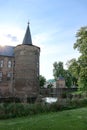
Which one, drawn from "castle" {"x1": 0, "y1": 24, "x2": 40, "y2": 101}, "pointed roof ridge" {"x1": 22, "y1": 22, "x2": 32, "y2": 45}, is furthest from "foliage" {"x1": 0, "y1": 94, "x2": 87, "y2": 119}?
"pointed roof ridge" {"x1": 22, "y1": 22, "x2": 32, "y2": 45}

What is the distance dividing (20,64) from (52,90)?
19.1 meters

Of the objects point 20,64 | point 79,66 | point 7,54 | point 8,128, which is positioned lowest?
point 8,128

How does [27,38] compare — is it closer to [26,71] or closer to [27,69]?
[27,69]

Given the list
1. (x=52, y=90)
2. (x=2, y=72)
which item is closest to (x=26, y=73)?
(x=2, y=72)

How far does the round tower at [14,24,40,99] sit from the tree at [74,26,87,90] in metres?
19.9

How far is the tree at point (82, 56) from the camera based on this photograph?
70.9ft

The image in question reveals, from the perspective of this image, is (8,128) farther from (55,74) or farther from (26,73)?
(55,74)

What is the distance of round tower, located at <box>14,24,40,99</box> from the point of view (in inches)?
1615

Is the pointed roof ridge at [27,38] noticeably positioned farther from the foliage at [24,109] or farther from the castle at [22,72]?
the foliage at [24,109]

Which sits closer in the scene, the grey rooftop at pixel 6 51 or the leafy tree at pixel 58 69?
the grey rooftop at pixel 6 51

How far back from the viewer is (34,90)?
41.8 metres

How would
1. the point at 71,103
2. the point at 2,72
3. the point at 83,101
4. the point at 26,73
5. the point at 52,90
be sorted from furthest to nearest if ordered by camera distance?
the point at 52,90 < the point at 2,72 < the point at 26,73 < the point at 83,101 < the point at 71,103

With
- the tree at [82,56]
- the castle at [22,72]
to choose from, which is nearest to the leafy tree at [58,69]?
the castle at [22,72]

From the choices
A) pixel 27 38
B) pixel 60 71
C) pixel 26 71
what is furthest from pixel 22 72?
pixel 60 71
